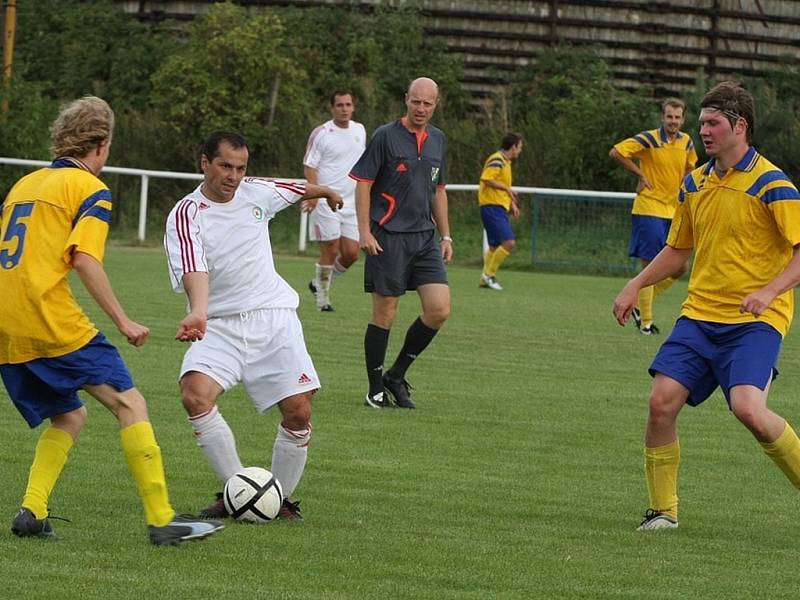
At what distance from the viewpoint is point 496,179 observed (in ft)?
70.2

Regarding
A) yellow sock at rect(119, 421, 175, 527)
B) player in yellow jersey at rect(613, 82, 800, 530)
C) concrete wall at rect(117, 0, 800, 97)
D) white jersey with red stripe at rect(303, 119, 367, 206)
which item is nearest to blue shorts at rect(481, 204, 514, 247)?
white jersey with red stripe at rect(303, 119, 367, 206)

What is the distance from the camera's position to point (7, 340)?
19.9ft

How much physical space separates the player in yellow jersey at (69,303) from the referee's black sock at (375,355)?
4.36m

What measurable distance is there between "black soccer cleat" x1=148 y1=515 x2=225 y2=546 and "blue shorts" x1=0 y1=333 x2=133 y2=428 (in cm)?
54

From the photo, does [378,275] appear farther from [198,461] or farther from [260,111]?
[260,111]

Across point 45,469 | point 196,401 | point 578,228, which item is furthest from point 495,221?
point 45,469

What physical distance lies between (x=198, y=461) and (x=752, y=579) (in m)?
3.28

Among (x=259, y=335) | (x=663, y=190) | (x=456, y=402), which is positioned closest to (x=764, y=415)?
(x=259, y=335)

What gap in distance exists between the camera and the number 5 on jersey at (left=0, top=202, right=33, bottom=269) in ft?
19.9

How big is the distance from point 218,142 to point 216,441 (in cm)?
125

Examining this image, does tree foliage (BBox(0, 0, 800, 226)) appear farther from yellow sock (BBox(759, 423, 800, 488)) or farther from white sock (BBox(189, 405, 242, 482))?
white sock (BBox(189, 405, 242, 482))

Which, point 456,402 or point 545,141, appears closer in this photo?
point 456,402

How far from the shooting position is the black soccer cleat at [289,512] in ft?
22.4

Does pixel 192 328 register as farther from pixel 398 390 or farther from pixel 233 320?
pixel 398 390
